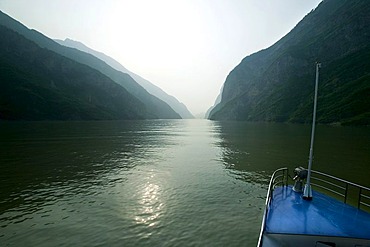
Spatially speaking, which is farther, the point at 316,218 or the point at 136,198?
the point at 136,198

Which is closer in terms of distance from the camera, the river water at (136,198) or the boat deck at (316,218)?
the boat deck at (316,218)

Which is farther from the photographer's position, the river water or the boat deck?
the river water

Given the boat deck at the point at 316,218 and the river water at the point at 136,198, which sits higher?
the boat deck at the point at 316,218

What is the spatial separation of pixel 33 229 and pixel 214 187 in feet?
56.8

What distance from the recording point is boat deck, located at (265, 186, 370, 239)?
1106 cm

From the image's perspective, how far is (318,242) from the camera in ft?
34.1

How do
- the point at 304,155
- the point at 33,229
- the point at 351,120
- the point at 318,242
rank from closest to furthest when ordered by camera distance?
the point at 318,242, the point at 33,229, the point at 304,155, the point at 351,120

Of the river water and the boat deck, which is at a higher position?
the boat deck

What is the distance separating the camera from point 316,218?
491 inches

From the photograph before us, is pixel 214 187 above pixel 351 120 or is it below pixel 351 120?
below

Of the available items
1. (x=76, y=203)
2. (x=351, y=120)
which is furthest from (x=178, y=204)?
(x=351, y=120)

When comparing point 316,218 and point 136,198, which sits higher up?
point 316,218

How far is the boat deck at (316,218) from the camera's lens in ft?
36.3

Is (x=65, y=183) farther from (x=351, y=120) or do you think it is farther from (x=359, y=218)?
(x=351, y=120)
